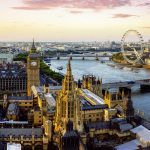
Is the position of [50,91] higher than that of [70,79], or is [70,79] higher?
[70,79]

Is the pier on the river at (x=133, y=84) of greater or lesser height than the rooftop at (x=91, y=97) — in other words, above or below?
below

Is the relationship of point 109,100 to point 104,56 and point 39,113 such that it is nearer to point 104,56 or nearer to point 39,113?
point 39,113

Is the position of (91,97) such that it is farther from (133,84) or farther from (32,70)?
(133,84)

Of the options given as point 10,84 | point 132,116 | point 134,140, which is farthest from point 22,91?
point 134,140

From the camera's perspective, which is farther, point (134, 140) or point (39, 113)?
point (39, 113)

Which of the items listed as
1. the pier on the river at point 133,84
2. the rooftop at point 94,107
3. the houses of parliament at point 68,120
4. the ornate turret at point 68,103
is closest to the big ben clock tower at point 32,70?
the houses of parliament at point 68,120

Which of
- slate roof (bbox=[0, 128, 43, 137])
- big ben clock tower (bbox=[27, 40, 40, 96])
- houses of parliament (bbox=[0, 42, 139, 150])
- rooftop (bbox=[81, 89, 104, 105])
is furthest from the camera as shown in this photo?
big ben clock tower (bbox=[27, 40, 40, 96])

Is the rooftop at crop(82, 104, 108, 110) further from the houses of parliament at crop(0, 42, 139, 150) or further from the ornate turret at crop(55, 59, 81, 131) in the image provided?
the ornate turret at crop(55, 59, 81, 131)

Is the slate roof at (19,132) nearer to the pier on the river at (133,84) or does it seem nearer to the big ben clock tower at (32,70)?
the big ben clock tower at (32,70)

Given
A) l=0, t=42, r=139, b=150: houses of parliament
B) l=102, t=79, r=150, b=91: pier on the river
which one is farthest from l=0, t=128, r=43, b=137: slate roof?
l=102, t=79, r=150, b=91: pier on the river
